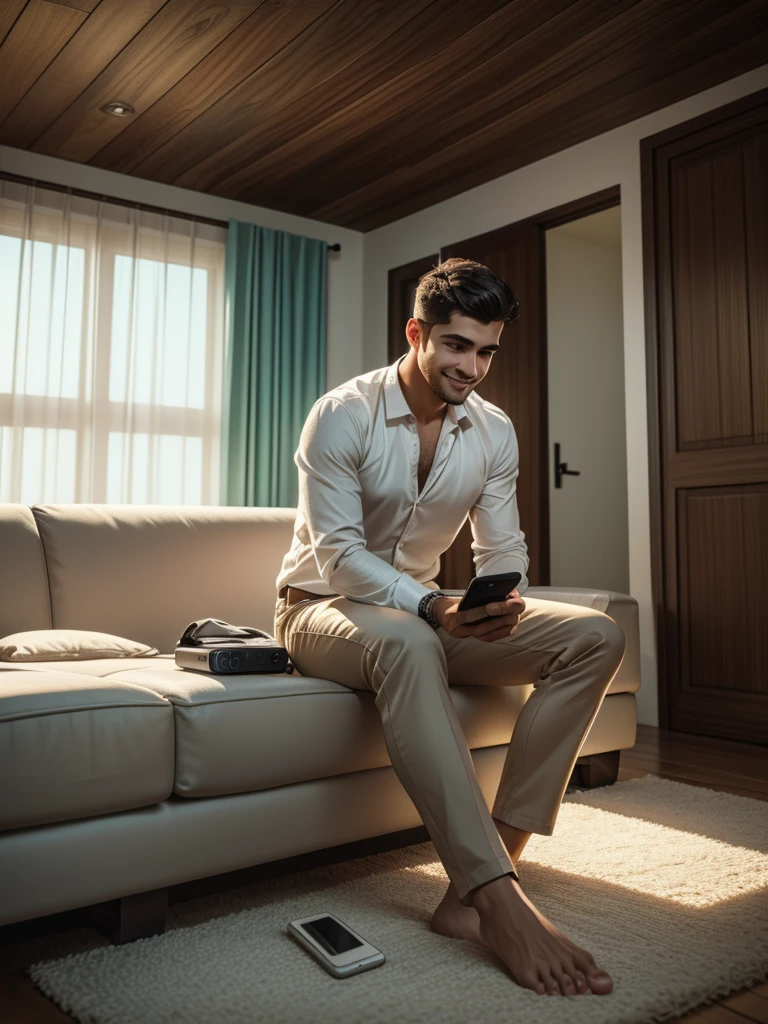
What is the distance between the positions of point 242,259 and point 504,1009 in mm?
4077

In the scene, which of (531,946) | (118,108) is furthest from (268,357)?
(531,946)

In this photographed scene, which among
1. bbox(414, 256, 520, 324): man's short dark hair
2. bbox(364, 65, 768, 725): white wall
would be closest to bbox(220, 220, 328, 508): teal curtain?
bbox(364, 65, 768, 725): white wall

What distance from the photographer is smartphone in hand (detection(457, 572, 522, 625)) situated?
61.7 inches

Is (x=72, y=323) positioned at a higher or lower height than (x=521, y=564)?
higher

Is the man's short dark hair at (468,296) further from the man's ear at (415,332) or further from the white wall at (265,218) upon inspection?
the white wall at (265,218)

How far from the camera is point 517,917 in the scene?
4.24 feet

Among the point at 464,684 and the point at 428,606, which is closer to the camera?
the point at 428,606

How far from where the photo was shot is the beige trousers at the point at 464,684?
139cm

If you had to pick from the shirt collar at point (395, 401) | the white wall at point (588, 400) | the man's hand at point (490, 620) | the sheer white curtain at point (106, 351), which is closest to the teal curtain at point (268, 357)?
the sheer white curtain at point (106, 351)

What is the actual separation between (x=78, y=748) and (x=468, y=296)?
1.14m

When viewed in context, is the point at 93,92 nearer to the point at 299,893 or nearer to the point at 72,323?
the point at 72,323

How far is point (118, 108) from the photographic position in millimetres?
3666

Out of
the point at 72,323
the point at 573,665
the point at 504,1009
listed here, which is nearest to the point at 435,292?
the point at 573,665

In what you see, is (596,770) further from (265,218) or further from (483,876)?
(265,218)
